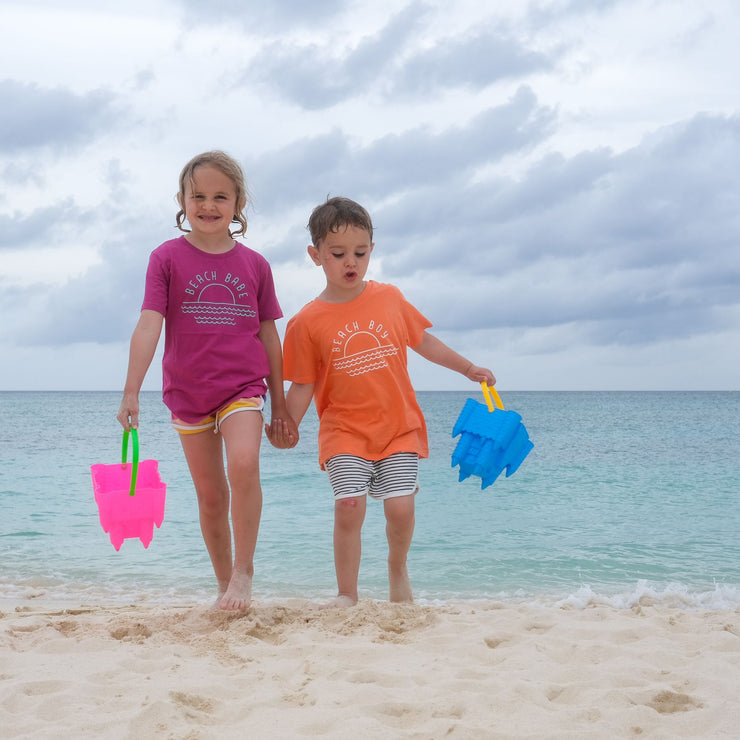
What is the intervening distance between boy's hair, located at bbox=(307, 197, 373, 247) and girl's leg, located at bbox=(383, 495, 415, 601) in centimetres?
124

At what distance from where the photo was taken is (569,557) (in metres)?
6.11

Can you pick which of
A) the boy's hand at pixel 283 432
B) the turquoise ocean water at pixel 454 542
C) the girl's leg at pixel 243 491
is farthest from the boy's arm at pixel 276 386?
the turquoise ocean water at pixel 454 542

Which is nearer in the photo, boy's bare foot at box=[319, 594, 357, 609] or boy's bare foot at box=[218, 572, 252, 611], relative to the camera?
boy's bare foot at box=[218, 572, 252, 611]

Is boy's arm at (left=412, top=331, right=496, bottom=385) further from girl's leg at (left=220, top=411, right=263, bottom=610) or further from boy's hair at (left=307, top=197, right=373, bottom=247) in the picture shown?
girl's leg at (left=220, top=411, right=263, bottom=610)

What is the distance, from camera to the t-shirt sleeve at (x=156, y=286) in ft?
10.5

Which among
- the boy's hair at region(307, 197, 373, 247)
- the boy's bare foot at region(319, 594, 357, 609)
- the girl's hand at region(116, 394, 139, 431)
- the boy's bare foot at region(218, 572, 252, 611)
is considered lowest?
the boy's bare foot at region(319, 594, 357, 609)

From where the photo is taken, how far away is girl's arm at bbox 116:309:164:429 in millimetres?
3020

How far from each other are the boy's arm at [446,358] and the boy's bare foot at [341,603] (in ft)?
3.98

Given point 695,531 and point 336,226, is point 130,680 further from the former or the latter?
point 695,531

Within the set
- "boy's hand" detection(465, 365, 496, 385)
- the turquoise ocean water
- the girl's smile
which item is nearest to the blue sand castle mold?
"boy's hand" detection(465, 365, 496, 385)

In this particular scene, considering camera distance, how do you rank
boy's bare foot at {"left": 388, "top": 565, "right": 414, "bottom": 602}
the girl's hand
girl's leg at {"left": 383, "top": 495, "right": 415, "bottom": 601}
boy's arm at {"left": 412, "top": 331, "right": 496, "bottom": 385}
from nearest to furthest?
the girl's hand, girl's leg at {"left": 383, "top": 495, "right": 415, "bottom": 601}, boy's bare foot at {"left": 388, "top": 565, "right": 414, "bottom": 602}, boy's arm at {"left": 412, "top": 331, "right": 496, "bottom": 385}

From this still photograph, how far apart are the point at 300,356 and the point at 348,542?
2.90 feet

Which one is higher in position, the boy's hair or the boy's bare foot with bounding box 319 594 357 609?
the boy's hair

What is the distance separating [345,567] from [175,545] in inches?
141
